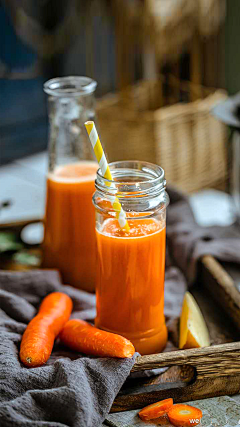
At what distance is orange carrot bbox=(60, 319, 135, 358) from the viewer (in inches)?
33.7

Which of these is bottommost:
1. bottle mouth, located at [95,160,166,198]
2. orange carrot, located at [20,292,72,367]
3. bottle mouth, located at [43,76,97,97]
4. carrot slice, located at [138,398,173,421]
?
carrot slice, located at [138,398,173,421]

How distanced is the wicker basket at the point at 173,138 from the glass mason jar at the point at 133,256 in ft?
3.58

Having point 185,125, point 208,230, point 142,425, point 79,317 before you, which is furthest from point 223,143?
point 142,425

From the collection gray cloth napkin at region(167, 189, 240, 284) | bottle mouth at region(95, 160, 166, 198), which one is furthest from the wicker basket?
bottle mouth at region(95, 160, 166, 198)

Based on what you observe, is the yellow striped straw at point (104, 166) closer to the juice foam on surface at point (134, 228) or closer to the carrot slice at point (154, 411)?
the juice foam on surface at point (134, 228)

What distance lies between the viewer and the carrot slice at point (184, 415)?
80 cm

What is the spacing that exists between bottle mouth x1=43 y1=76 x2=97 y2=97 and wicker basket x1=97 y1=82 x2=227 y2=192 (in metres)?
0.89

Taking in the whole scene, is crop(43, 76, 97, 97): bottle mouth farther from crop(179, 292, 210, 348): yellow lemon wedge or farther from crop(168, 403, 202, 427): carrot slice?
crop(168, 403, 202, 427): carrot slice

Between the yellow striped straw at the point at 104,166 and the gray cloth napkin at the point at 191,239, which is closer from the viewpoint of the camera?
the yellow striped straw at the point at 104,166

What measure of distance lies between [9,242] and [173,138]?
917 mm

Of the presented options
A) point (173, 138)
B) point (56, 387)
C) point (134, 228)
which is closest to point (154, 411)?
point (56, 387)

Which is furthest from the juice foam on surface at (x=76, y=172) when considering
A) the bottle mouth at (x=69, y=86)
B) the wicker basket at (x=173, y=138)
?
the wicker basket at (x=173, y=138)

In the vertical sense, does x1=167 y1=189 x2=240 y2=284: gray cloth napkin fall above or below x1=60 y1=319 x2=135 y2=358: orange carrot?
below

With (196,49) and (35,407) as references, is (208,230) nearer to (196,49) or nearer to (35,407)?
(35,407)
